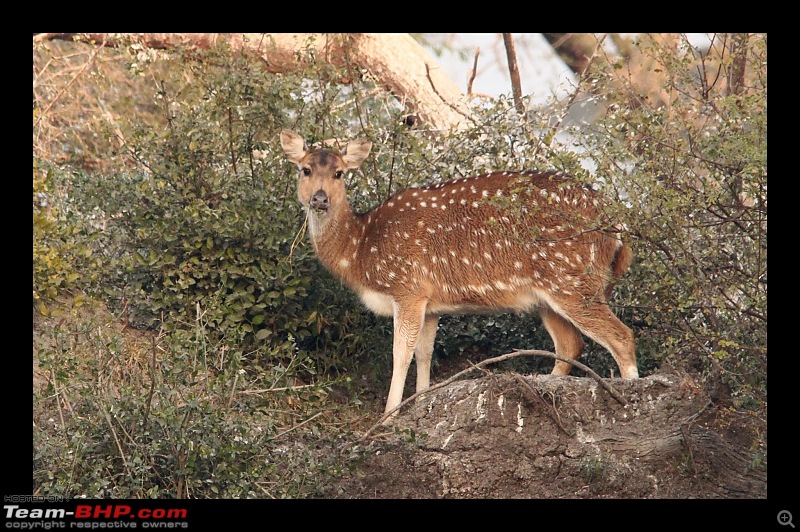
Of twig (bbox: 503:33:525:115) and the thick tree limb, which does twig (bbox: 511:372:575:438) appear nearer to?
the thick tree limb

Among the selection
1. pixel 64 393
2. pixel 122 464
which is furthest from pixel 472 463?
pixel 64 393

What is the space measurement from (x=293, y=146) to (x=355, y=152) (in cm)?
56

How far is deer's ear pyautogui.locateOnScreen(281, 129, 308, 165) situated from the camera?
9.47 meters

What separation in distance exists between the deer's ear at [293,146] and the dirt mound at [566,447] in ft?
8.87

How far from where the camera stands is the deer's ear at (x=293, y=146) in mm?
9469

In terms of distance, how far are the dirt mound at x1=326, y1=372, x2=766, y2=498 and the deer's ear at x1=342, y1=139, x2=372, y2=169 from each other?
2.50m

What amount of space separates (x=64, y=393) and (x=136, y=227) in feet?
9.29

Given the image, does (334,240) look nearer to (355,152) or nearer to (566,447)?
(355,152)

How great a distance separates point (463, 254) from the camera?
9172 mm
